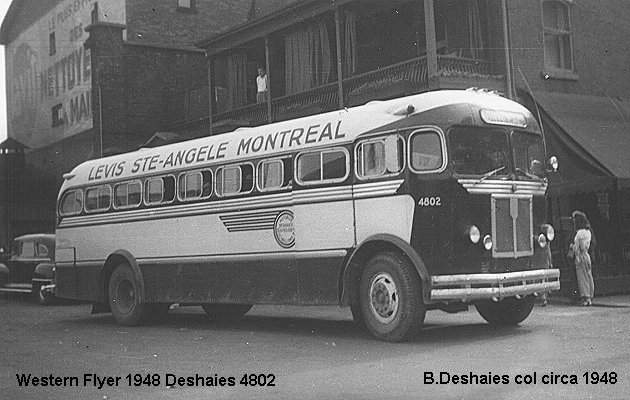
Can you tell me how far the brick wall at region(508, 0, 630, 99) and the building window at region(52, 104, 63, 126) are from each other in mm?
21018

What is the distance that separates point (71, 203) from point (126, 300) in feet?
8.71

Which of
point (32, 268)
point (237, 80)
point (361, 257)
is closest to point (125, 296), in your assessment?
point (361, 257)

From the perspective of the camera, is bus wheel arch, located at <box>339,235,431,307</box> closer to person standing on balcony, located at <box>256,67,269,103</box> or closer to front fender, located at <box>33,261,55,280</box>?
front fender, located at <box>33,261,55,280</box>

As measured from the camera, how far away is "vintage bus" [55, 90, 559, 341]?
35.3 ft

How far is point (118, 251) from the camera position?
15586mm

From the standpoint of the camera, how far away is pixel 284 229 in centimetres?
1246

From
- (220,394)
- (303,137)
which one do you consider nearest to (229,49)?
(303,137)

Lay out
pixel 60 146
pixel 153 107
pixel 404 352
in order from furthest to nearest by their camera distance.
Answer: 1. pixel 60 146
2. pixel 153 107
3. pixel 404 352

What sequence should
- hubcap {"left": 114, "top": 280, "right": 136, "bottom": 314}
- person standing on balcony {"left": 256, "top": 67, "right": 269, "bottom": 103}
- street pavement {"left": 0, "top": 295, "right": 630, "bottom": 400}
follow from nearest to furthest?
street pavement {"left": 0, "top": 295, "right": 630, "bottom": 400} < hubcap {"left": 114, "top": 280, "right": 136, "bottom": 314} < person standing on balcony {"left": 256, "top": 67, "right": 269, "bottom": 103}

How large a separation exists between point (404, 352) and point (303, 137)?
3.65 m

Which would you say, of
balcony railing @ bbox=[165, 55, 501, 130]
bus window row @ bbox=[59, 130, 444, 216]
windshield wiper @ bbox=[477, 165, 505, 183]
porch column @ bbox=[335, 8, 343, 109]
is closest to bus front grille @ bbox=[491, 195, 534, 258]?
windshield wiper @ bbox=[477, 165, 505, 183]

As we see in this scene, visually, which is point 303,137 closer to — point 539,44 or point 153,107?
point 539,44

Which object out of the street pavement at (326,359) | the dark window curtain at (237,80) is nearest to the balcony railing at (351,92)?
the dark window curtain at (237,80)

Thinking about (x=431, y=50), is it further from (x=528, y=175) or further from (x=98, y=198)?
(x=98, y=198)
